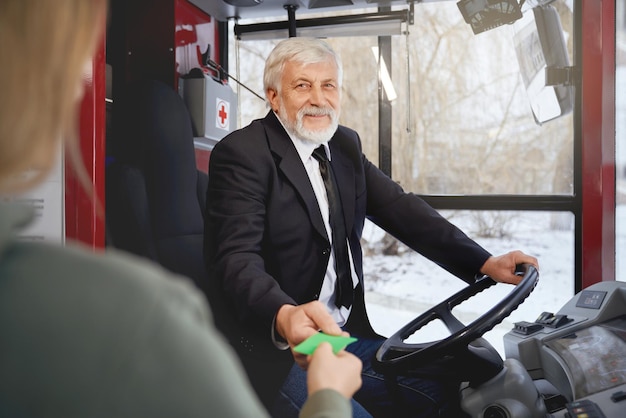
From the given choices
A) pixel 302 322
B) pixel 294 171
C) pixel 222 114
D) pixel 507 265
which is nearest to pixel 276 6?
pixel 222 114

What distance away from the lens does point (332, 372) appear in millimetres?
719

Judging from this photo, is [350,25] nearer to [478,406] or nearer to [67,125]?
[478,406]

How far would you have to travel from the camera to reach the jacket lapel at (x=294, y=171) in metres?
1.72

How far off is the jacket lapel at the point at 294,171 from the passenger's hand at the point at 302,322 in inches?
18.8

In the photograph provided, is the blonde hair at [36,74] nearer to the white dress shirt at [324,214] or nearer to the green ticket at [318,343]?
the green ticket at [318,343]

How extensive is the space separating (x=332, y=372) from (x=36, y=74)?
0.44 meters

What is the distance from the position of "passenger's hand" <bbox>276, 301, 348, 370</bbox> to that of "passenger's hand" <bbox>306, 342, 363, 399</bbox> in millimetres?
251

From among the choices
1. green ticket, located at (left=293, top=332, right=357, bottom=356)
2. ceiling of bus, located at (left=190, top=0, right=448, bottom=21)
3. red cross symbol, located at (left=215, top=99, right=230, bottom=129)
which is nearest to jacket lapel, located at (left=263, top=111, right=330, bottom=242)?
green ticket, located at (left=293, top=332, right=357, bottom=356)

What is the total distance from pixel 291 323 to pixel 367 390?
0.54 meters

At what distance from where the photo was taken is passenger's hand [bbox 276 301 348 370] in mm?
1061

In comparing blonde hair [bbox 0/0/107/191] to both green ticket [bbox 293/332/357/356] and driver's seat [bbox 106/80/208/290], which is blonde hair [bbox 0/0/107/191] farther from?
driver's seat [bbox 106/80/208/290]

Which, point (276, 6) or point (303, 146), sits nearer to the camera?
point (303, 146)

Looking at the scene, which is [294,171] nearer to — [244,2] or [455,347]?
[455,347]

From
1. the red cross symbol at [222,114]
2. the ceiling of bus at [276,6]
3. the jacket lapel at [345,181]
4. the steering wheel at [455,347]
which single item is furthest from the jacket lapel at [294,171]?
the ceiling of bus at [276,6]
